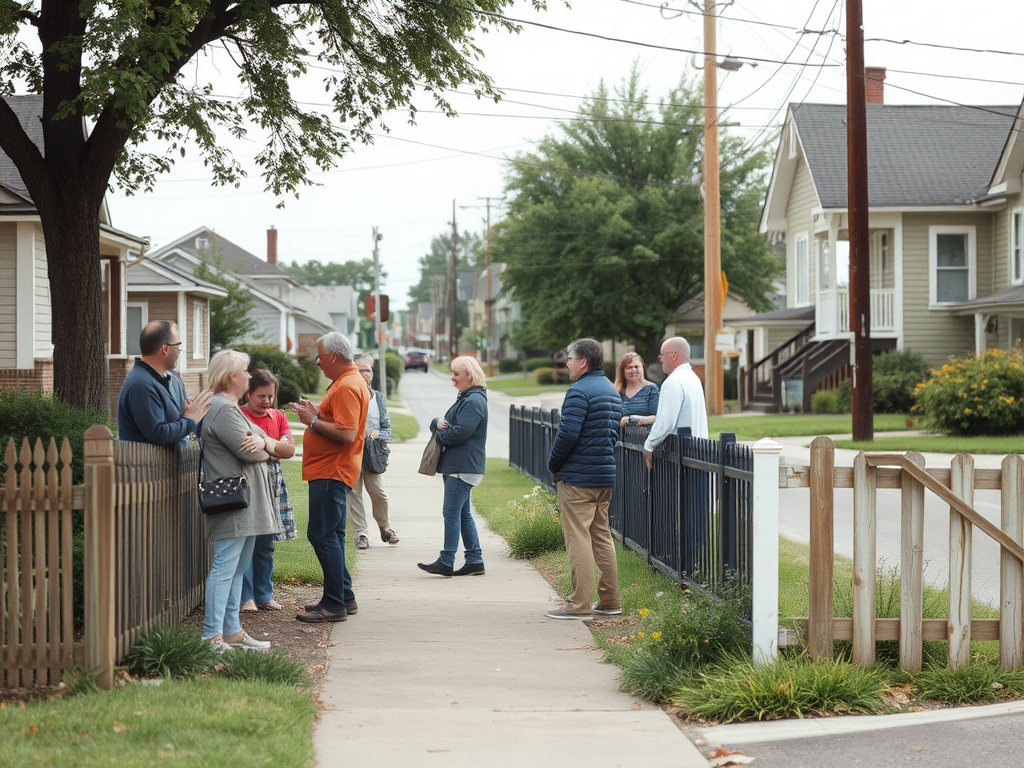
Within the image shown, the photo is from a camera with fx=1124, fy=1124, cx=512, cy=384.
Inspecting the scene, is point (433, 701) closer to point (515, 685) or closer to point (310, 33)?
point (515, 685)

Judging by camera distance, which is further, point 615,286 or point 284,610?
point 615,286

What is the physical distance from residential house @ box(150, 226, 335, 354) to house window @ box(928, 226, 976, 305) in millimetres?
25219

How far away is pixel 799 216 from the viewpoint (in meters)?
37.2

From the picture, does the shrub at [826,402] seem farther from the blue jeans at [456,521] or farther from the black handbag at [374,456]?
the blue jeans at [456,521]

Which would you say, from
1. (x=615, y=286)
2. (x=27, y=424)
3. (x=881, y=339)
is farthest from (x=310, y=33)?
(x=615, y=286)

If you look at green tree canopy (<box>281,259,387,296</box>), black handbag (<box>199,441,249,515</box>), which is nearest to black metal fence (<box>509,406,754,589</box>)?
black handbag (<box>199,441,249,515</box>)

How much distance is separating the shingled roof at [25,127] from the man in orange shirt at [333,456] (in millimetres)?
14864

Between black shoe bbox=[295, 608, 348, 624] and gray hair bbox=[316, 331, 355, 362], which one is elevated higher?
gray hair bbox=[316, 331, 355, 362]

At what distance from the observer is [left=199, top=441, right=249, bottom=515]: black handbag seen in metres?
6.50

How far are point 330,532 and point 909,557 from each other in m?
3.70

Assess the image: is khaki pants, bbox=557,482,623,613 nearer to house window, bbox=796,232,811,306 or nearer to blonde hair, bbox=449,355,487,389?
blonde hair, bbox=449,355,487,389

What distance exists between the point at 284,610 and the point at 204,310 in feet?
99.2

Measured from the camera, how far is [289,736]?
4.86m

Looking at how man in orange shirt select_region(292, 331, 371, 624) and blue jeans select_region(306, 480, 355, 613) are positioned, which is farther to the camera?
blue jeans select_region(306, 480, 355, 613)
